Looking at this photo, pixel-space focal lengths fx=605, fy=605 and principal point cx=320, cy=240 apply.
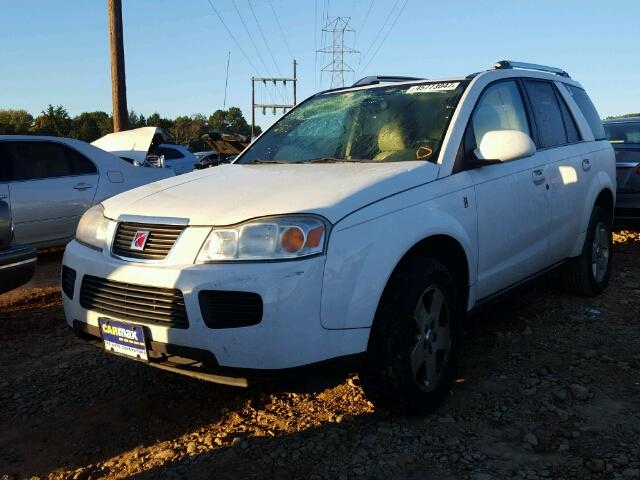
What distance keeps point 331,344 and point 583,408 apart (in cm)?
151

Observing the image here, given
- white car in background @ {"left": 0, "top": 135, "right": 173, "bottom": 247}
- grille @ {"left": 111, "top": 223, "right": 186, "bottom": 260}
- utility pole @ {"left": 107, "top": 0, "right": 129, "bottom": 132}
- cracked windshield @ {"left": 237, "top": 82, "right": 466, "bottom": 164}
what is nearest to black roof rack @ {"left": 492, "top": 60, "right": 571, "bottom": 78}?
cracked windshield @ {"left": 237, "top": 82, "right": 466, "bottom": 164}

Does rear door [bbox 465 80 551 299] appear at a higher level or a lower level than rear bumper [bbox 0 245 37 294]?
higher

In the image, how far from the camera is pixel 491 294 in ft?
12.0

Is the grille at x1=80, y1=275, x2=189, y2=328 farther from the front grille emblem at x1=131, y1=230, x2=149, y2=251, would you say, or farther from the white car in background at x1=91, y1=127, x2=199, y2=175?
the white car in background at x1=91, y1=127, x2=199, y2=175

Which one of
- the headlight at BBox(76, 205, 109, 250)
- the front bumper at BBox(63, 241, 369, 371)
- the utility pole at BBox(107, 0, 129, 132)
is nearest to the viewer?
the front bumper at BBox(63, 241, 369, 371)

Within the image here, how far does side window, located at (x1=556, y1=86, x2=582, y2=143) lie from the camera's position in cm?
468

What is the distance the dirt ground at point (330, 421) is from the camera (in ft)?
8.57

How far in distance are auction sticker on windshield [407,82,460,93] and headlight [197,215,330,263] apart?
162 centimetres

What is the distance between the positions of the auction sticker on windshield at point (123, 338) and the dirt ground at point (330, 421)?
466 millimetres

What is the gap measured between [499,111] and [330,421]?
2.22 m

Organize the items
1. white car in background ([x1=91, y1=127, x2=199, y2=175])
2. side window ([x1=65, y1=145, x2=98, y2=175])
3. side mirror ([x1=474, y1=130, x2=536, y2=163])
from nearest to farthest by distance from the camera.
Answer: side mirror ([x1=474, y1=130, x2=536, y2=163]) → side window ([x1=65, y1=145, x2=98, y2=175]) → white car in background ([x1=91, y1=127, x2=199, y2=175])

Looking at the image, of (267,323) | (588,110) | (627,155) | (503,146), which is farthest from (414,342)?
(627,155)

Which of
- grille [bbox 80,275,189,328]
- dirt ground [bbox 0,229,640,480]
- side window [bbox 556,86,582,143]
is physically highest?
side window [bbox 556,86,582,143]

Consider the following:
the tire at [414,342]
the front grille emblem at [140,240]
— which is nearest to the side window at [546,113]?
the tire at [414,342]
